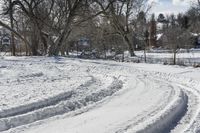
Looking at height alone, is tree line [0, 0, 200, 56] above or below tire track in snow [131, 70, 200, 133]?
above

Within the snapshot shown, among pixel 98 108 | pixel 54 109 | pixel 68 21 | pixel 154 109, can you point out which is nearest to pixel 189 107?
pixel 154 109

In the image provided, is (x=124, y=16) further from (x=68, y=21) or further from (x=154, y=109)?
(x=154, y=109)

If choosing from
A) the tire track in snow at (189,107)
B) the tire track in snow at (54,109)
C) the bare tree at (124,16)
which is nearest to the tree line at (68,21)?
the bare tree at (124,16)

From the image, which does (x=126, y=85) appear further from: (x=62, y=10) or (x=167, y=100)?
(x=62, y=10)

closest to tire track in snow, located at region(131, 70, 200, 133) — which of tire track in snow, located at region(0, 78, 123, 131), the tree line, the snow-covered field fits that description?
the snow-covered field

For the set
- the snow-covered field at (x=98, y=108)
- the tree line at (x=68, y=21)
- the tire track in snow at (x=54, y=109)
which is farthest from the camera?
the tree line at (x=68, y=21)

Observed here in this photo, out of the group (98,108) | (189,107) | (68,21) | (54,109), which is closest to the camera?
(54,109)

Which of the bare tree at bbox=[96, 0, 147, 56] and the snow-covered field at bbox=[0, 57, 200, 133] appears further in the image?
the bare tree at bbox=[96, 0, 147, 56]

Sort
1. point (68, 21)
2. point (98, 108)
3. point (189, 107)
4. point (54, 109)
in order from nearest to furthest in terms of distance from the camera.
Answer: point (54, 109) → point (98, 108) → point (189, 107) → point (68, 21)

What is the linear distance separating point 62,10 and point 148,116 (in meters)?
34.9

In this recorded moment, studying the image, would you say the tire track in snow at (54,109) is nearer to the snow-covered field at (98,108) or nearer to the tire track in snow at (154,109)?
the snow-covered field at (98,108)

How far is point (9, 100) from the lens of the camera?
10828 millimetres

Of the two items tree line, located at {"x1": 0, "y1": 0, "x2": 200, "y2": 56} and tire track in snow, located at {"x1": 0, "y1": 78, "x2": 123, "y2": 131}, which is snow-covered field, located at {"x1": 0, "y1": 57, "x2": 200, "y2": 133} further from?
tree line, located at {"x1": 0, "y1": 0, "x2": 200, "y2": 56}

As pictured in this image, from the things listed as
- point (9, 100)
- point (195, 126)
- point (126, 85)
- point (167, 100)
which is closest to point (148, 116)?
point (195, 126)
